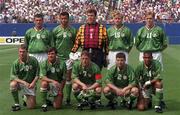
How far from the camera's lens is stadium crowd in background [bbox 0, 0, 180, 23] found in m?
39.0

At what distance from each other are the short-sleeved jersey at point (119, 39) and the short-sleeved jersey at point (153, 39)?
0.31 m

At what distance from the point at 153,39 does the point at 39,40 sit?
2.77 metres

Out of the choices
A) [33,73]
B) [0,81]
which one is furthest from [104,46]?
[0,81]

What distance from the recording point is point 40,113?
10.5 metres

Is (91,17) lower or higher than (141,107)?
higher

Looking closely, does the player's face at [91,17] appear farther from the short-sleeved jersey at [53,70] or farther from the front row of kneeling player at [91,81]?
the short-sleeved jersey at [53,70]

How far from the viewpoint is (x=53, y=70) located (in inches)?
432

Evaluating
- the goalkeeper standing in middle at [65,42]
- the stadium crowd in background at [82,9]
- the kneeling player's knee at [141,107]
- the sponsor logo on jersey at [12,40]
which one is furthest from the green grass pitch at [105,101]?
the stadium crowd in background at [82,9]

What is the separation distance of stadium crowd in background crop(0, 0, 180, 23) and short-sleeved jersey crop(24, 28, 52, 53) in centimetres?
2635

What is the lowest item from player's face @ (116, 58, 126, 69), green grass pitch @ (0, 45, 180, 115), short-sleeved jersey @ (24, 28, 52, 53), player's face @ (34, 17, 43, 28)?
green grass pitch @ (0, 45, 180, 115)

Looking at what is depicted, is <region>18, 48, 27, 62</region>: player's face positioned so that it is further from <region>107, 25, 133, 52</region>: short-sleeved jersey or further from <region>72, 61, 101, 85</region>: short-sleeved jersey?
<region>107, 25, 133, 52</region>: short-sleeved jersey

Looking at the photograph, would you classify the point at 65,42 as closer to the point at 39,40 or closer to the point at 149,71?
the point at 39,40

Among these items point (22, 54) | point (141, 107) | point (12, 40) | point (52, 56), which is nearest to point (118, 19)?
point (52, 56)

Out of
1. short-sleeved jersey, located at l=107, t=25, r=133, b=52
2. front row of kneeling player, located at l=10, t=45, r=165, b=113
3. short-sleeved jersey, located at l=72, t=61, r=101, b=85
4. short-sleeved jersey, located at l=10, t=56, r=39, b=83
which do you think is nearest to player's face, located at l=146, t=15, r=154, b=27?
short-sleeved jersey, located at l=107, t=25, r=133, b=52
